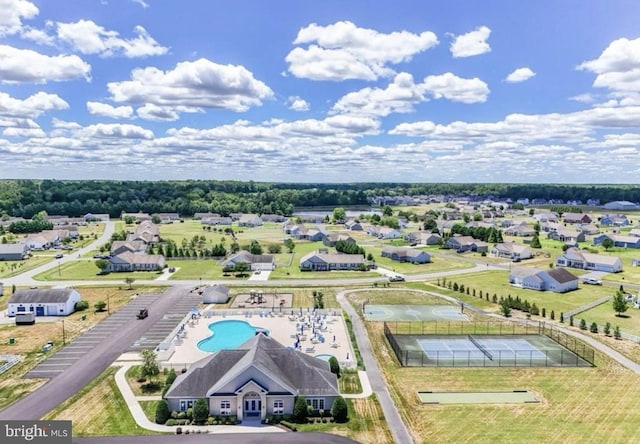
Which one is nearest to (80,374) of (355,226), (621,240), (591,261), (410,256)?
(410,256)

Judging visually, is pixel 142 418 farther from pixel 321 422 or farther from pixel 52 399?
pixel 321 422

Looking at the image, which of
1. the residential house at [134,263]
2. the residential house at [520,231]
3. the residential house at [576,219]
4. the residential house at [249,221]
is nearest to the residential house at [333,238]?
the residential house at [134,263]

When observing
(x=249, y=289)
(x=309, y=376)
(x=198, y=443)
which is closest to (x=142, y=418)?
(x=198, y=443)

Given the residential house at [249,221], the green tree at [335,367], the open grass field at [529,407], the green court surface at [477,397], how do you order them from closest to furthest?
the open grass field at [529,407], the green court surface at [477,397], the green tree at [335,367], the residential house at [249,221]

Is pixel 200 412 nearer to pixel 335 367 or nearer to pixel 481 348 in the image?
pixel 335 367

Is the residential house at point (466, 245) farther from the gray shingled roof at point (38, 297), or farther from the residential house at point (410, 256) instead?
the gray shingled roof at point (38, 297)
